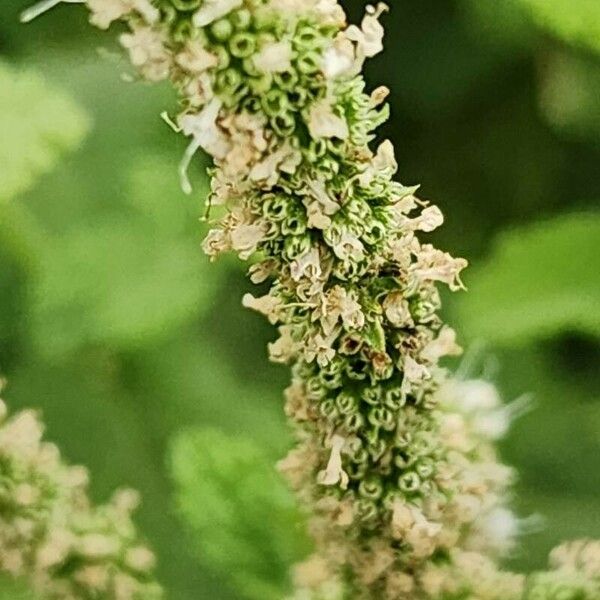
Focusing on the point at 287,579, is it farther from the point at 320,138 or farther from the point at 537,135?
the point at 537,135

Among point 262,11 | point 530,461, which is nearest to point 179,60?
point 262,11

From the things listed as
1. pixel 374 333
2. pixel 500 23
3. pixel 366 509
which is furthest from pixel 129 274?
pixel 374 333

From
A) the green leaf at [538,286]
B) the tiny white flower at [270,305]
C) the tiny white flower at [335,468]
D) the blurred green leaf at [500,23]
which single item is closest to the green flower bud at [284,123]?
the tiny white flower at [270,305]

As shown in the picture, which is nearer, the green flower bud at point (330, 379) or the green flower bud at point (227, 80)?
the green flower bud at point (227, 80)

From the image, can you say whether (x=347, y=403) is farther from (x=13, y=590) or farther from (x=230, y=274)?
(x=230, y=274)

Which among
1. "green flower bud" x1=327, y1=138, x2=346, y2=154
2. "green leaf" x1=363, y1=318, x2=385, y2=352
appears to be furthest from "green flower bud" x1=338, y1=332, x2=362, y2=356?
"green flower bud" x1=327, y1=138, x2=346, y2=154

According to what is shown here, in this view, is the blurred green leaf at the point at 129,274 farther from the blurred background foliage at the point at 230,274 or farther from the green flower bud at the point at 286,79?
the green flower bud at the point at 286,79

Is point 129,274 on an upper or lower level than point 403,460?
upper
